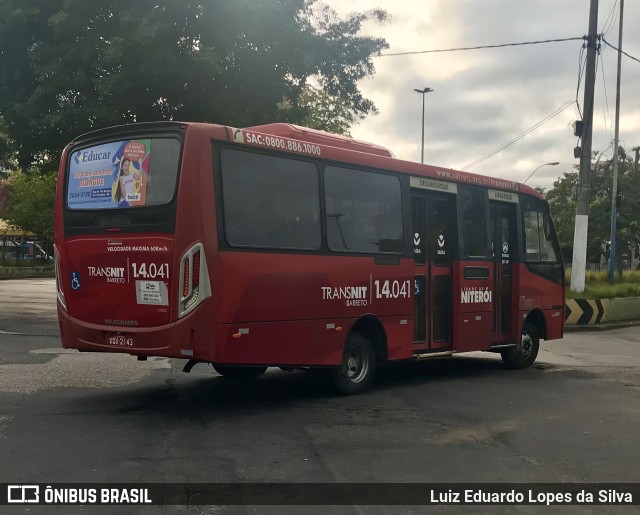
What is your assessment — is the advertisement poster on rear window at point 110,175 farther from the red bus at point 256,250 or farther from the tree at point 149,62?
the tree at point 149,62

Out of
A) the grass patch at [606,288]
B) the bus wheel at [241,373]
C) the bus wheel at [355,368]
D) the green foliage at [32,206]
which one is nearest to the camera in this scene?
the bus wheel at [355,368]

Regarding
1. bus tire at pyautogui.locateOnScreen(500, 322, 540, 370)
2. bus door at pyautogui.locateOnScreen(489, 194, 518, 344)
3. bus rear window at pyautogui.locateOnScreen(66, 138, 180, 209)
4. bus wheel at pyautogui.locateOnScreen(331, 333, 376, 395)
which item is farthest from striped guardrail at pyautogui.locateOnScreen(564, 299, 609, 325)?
bus rear window at pyautogui.locateOnScreen(66, 138, 180, 209)

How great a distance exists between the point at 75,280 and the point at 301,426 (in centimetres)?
304

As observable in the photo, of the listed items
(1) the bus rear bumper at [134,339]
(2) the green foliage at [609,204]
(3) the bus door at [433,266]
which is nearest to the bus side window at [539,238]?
(3) the bus door at [433,266]

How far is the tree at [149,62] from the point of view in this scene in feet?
52.4

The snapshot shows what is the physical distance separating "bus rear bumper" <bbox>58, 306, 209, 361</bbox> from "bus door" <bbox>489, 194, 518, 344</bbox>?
608 cm

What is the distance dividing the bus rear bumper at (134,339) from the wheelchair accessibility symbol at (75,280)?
35 centimetres

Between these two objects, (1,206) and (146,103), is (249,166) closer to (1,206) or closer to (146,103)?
(146,103)

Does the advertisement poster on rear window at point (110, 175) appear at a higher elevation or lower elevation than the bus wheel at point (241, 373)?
higher

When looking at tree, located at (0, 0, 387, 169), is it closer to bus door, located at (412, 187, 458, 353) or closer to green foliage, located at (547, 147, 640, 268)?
bus door, located at (412, 187, 458, 353)

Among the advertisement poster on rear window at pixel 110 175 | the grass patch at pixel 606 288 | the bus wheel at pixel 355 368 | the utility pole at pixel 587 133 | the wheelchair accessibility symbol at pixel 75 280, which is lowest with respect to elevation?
the bus wheel at pixel 355 368

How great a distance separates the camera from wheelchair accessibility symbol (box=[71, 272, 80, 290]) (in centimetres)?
813

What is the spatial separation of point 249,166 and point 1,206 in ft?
192

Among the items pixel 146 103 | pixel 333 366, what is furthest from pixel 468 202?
pixel 146 103
